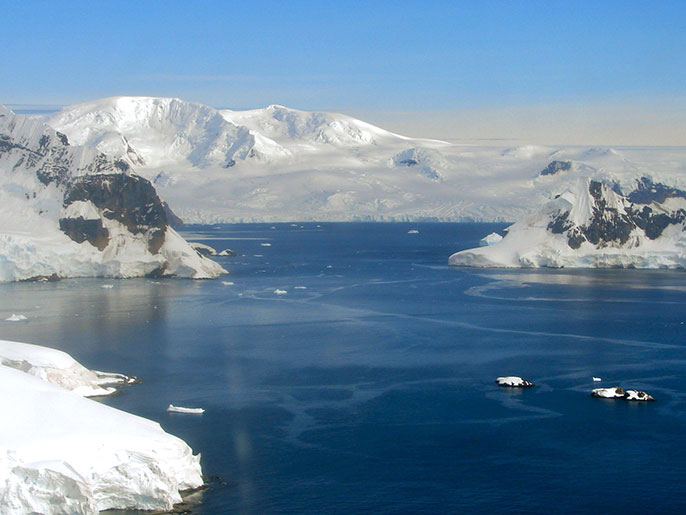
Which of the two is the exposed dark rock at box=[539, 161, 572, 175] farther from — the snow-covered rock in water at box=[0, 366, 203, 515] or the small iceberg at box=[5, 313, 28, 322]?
the snow-covered rock in water at box=[0, 366, 203, 515]

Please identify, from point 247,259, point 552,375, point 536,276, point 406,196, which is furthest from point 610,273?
point 406,196

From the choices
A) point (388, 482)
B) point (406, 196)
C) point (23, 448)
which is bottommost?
point (388, 482)

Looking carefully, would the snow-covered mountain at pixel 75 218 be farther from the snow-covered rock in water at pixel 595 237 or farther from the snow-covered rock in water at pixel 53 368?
the snow-covered rock in water at pixel 53 368

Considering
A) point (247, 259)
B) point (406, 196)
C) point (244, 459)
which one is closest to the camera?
point (244, 459)

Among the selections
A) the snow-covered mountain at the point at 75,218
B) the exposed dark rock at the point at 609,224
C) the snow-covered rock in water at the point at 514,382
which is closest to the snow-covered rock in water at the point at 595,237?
the exposed dark rock at the point at 609,224

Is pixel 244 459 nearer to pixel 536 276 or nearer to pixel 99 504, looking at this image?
pixel 99 504

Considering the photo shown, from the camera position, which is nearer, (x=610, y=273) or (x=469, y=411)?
(x=469, y=411)
